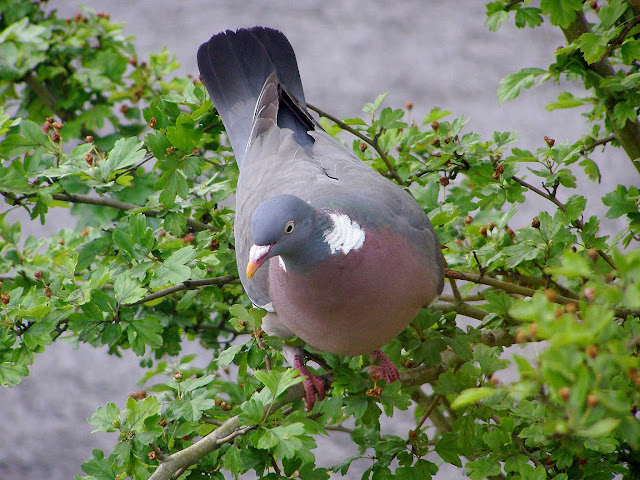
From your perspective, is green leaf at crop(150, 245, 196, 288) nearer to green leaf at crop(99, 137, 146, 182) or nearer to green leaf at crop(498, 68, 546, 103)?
green leaf at crop(99, 137, 146, 182)

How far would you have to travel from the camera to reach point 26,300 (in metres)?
1.54

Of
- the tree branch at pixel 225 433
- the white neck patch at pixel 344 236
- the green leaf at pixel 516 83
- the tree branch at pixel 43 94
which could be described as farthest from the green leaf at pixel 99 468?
the tree branch at pixel 43 94

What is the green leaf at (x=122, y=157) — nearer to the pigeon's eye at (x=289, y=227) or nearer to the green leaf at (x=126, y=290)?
the green leaf at (x=126, y=290)

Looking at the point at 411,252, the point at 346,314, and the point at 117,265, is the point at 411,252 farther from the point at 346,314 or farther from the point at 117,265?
the point at 117,265

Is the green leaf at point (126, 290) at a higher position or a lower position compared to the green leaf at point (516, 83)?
lower

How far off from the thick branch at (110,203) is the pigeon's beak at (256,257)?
472 mm

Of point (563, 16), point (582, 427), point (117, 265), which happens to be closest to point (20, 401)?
point (117, 265)

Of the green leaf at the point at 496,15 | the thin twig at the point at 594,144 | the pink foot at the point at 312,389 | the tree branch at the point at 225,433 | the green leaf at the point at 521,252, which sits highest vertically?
the green leaf at the point at 496,15

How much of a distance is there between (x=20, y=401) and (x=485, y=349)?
11.4 ft

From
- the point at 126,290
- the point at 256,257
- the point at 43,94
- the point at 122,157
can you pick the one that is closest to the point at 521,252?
the point at 256,257

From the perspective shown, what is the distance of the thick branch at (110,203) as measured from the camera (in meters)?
1.79

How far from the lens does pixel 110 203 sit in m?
1.88

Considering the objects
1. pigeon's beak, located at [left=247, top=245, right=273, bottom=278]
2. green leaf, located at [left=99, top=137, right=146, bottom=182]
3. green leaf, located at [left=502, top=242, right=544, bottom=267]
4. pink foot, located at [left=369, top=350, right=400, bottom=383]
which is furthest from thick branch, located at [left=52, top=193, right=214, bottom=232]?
green leaf, located at [left=502, top=242, right=544, bottom=267]

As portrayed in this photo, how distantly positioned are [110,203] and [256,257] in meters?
0.62
